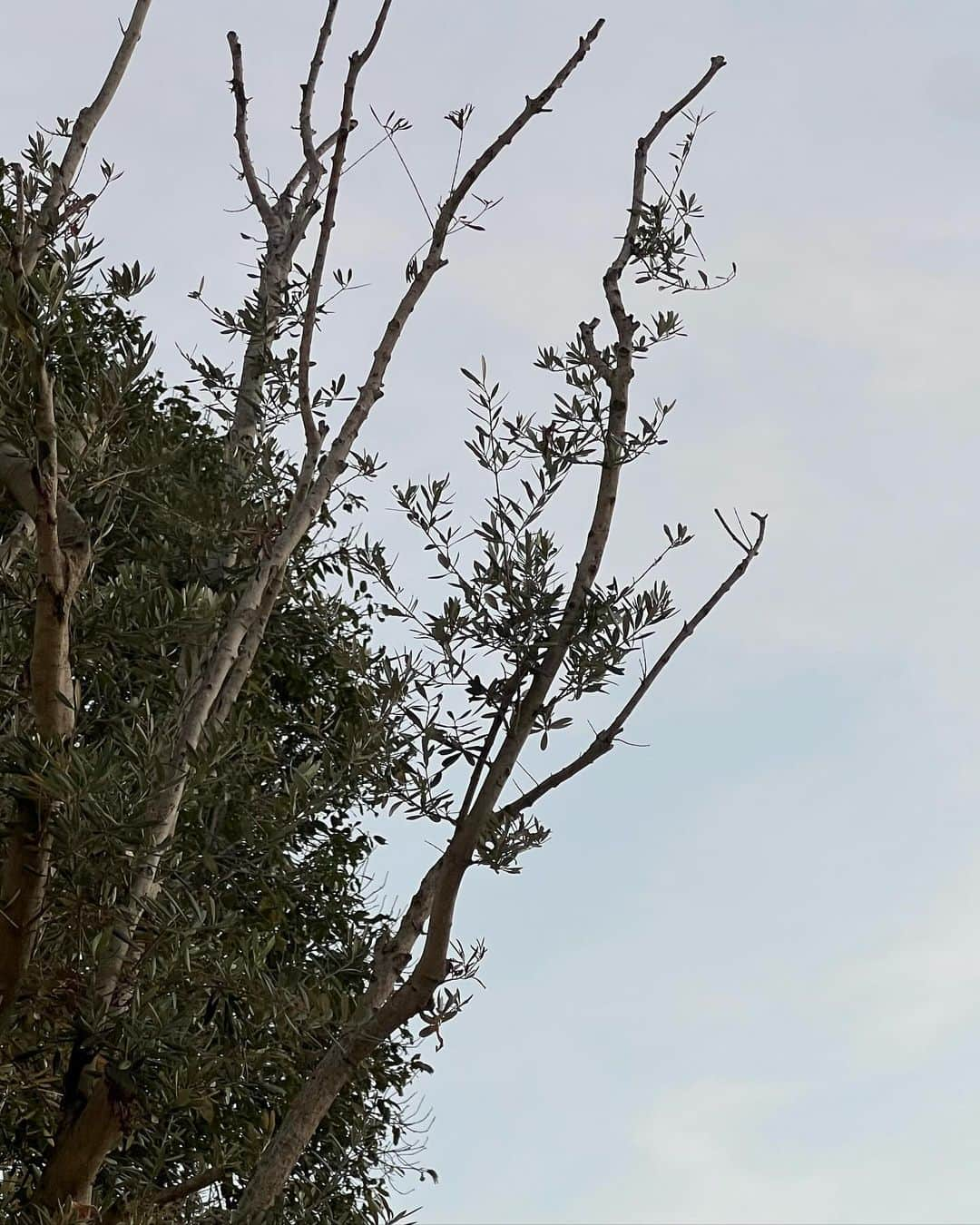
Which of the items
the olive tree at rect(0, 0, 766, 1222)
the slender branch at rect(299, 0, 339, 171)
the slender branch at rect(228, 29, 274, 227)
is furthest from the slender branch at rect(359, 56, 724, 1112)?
the slender branch at rect(228, 29, 274, 227)

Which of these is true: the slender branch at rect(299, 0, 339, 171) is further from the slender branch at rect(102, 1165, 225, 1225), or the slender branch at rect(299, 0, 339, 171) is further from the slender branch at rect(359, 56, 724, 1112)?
the slender branch at rect(102, 1165, 225, 1225)

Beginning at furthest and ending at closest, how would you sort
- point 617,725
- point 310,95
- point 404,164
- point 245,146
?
1. point 245,146
2. point 310,95
3. point 404,164
4. point 617,725

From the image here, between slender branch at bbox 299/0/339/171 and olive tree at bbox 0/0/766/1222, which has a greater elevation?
slender branch at bbox 299/0/339/171

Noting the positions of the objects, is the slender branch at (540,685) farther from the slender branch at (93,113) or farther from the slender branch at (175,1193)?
the slender branch at (93,113)

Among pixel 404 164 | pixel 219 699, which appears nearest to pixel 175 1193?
pixel 219 699

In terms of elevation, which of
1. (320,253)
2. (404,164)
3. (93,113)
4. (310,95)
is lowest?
(320,253)

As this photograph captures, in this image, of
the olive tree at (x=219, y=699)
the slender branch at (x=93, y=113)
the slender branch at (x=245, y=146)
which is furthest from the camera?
the slender branch at (x=245, y=146)

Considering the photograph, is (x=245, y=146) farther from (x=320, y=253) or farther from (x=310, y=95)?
(x=320, y=253)

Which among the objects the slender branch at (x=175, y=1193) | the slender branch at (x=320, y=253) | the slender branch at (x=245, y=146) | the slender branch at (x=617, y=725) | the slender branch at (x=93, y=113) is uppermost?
the slender branch at (x=245, y=146)

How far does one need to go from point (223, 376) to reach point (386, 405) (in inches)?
93.2

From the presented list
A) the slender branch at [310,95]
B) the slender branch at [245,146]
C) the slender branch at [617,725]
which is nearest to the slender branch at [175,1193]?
the slender branch at [617,725]

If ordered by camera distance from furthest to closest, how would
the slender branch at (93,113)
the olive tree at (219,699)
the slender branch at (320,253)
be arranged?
the slender branch at (93,113), the slender branch at (320,253), the olive tree at (219,699)

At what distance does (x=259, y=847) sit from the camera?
626cm

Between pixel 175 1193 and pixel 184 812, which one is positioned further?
pixel 184 812
